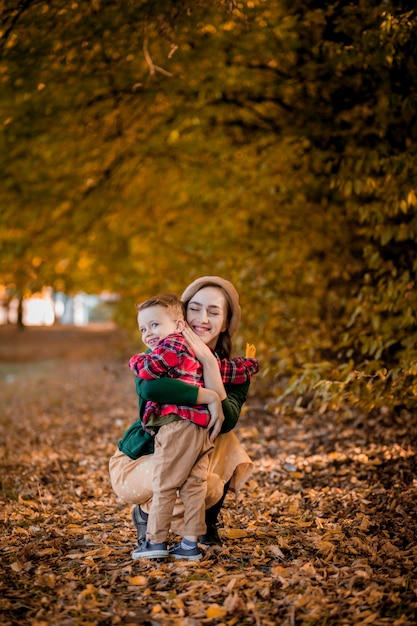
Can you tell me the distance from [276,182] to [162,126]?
1.79 m

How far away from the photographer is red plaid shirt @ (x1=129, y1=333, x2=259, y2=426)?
3.31 m

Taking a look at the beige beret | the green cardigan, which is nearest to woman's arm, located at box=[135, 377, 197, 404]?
the green cardigan

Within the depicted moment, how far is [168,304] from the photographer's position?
11.2ft

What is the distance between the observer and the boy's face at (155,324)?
3.40 meters

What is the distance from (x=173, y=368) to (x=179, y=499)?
0.83 meters

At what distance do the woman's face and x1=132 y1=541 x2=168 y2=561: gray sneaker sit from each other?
1143 millimetres

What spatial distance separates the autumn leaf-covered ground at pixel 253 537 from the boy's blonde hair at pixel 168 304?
1358 millimetres

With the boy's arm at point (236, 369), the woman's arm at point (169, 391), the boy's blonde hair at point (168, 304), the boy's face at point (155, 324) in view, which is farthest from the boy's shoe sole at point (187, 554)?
the boy's blonde hair at point (168, 304)

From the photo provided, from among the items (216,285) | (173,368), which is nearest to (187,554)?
(173,368)

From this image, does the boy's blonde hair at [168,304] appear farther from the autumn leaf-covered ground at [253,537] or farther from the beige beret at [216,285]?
the autumn leaf-covered ground at [253,537]

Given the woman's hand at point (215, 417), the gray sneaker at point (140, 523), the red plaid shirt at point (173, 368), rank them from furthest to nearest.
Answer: the gray sneaker at point (140, 523), the woman's hand at point (215, 417), the red plaid shirt at point (173, 368)

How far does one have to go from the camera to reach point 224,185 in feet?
25.4

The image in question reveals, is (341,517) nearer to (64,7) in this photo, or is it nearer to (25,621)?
(25,621)

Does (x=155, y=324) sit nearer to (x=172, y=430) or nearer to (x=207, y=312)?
(x=207, y=312)
